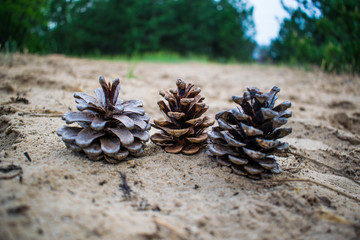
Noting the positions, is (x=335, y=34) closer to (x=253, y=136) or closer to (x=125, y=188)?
(x=253, y=136)

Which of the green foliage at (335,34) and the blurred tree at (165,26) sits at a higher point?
the blurred tree at (165,26)

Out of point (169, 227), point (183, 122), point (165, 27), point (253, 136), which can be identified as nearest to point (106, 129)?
point (183, 122)

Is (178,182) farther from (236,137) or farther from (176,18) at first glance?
(176,18)

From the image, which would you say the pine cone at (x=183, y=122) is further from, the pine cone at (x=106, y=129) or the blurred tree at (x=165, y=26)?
the blurred tree at (x=165, y=26)

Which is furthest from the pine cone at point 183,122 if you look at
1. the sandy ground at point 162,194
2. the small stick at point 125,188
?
the small stick at point 125,188

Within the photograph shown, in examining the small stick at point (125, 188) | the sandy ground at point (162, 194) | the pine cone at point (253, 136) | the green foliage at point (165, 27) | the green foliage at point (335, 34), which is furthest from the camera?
the green foliage at point (165, 27)

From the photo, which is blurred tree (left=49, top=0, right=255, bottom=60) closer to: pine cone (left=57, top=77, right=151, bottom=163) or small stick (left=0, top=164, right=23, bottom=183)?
pine cone (left=57, top=77, right=151, bottom=163)
